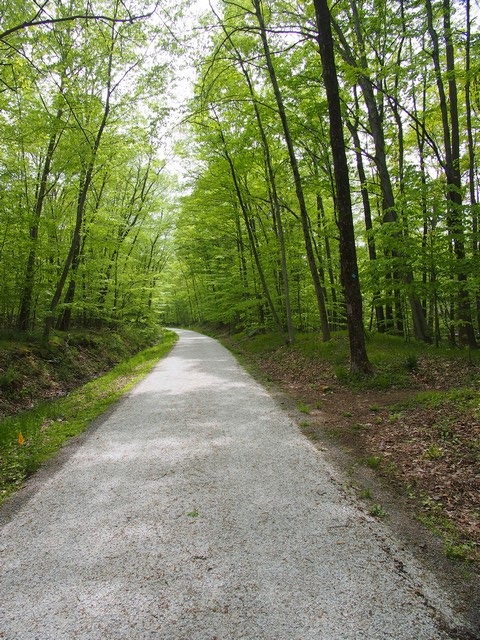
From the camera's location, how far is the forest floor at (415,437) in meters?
3.31

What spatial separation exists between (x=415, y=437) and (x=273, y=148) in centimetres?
1249

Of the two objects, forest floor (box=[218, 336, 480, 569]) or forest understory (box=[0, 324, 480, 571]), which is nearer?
forest floor (box=[218, 336, 480, 569])

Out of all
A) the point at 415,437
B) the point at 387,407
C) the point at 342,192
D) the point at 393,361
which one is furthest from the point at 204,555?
the point at 342,192

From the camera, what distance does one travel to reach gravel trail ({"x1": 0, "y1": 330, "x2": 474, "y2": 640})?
2.14 meters

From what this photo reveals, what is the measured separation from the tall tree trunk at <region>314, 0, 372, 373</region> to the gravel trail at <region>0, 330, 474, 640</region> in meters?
3.51

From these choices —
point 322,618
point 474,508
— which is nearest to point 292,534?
point 322,618

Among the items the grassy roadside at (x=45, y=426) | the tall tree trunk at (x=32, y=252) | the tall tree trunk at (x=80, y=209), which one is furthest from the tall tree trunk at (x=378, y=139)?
the tall tree trunk at (x=32, y=252)

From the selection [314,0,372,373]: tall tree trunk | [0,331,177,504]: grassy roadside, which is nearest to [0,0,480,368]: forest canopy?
[314,0,372,373]: tall tree trunk

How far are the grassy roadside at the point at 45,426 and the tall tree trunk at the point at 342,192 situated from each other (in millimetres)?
5374

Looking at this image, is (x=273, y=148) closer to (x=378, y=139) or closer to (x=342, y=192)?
(x=378, y=139)

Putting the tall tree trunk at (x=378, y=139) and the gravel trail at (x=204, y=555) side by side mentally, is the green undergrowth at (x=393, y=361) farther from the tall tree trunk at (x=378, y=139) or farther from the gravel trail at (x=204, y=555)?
the gravel trail at (x=204, y=555)

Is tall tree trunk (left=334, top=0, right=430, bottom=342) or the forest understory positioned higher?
tall tree trunk (left=334, top=0, right=430, bottom=342)

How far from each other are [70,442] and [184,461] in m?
2.07

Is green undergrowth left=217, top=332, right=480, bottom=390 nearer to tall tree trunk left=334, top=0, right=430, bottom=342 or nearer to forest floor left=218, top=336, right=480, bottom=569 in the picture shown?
forest floor left=218, top=336, right=480, bottom=569
